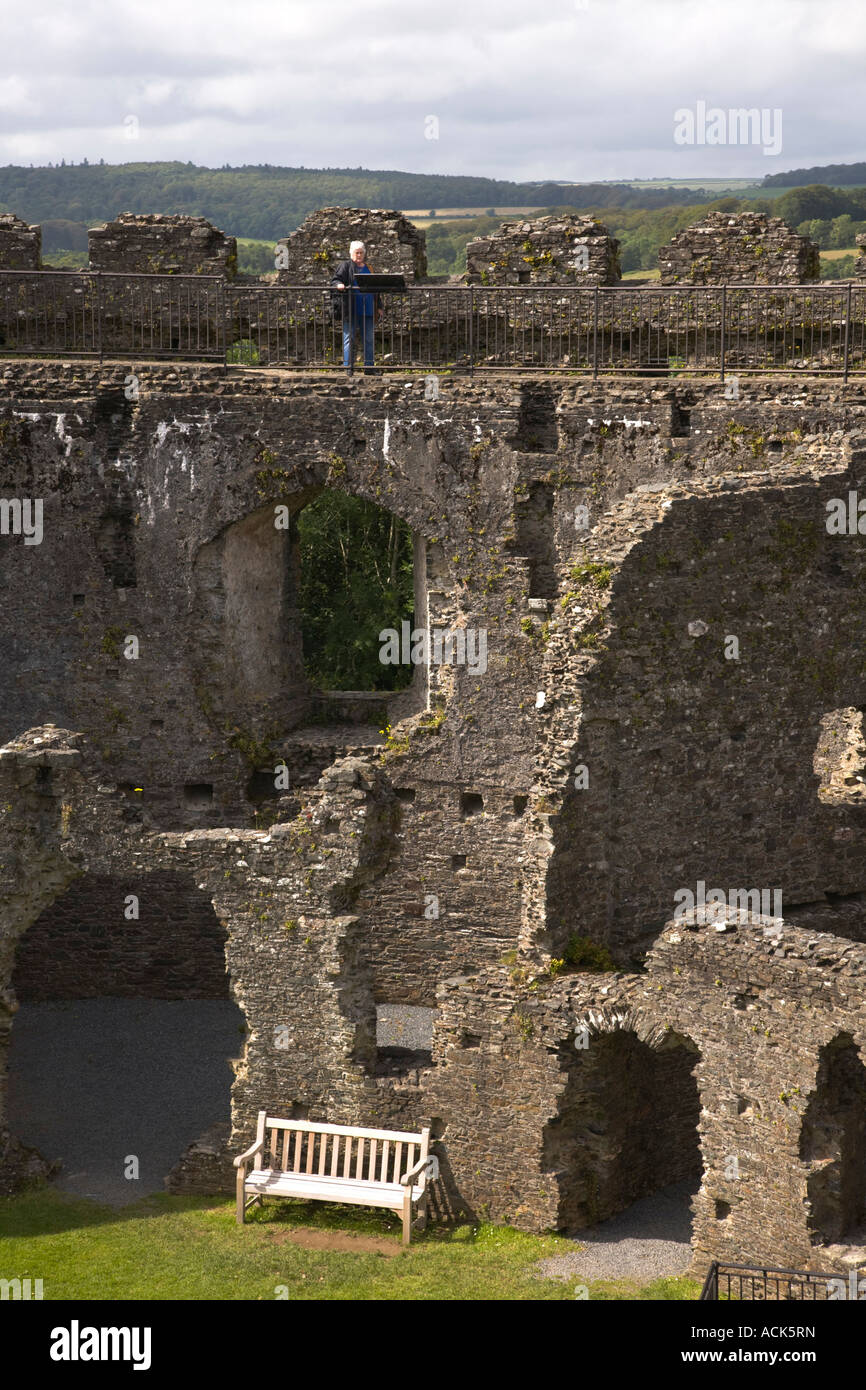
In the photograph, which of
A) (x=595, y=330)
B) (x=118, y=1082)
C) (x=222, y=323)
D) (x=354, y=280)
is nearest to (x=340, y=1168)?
(x=118, y=1082)

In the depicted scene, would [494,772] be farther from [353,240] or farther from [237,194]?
[237,194]

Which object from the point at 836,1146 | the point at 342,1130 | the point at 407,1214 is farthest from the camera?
the point at 342,1130

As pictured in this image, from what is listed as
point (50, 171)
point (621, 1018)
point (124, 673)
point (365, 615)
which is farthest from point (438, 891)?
point (50, 171)

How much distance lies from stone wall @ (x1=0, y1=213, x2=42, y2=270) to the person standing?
4143 millimetres

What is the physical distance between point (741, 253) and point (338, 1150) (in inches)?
466

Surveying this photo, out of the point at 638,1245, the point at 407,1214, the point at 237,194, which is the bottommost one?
the point at 638,1245

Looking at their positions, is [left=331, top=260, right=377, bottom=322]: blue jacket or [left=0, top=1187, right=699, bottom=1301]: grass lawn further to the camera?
[left=331, top=260, right=377, bottom=322]: blue jacket

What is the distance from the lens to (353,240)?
25.4 metres

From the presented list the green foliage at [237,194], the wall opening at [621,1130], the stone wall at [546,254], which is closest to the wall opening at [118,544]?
the stone wall at [546,254]

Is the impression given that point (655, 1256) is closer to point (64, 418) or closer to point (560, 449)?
point (560, 449)

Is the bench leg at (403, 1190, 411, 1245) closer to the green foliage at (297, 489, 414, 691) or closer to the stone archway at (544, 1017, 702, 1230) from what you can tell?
the stone archway at (544, 1017, 702, 1230)

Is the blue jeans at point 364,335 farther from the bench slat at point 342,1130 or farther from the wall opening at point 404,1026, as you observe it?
the bench slat at point 342,1130

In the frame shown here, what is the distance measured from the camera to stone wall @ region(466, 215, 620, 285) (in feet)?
80.3

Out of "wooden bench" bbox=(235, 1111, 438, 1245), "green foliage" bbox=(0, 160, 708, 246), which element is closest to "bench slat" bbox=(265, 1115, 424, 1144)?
"wooden bench" bbox=(235, 1111, 438, 1245)
